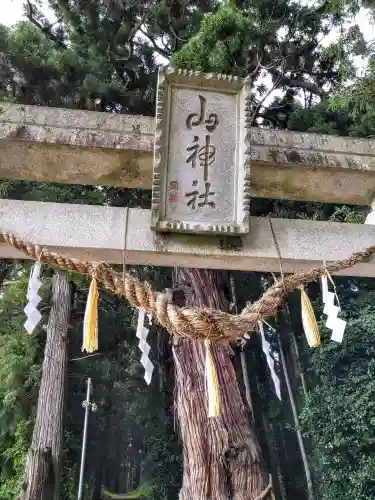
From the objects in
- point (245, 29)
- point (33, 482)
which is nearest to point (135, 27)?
point (245, 29)

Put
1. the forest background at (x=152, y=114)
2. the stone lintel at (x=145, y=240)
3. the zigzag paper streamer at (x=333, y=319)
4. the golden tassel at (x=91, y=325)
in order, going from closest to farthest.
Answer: the golden tassel at (x=91, y=325)
the zigzag paper streamer at (x=333, y=319)
the stone lintel at (x=145, y=240)
the forest background at (x=152, y=114)

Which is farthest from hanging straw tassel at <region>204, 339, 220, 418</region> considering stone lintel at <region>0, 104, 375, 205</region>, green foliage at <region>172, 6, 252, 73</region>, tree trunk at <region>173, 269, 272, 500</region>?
green foliage at <region>172, 6, 252, 73</region>

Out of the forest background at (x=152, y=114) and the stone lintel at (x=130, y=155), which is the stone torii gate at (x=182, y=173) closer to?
the stone lintel at (x=130, y=155)

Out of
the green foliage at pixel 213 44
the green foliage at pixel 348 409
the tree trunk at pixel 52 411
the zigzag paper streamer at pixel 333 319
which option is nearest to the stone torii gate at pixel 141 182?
the zigzag paper streamer at pixel 333 319

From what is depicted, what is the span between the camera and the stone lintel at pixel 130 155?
2139 mm

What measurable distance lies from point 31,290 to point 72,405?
849 centimetres

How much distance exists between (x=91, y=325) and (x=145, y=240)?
492 mm

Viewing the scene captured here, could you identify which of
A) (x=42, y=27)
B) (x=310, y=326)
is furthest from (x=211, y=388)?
(x=42, y=27)

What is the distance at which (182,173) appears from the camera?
2.14 meters

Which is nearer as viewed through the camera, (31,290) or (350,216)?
(31,290)

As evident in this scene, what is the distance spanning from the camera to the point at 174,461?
8.16 metres

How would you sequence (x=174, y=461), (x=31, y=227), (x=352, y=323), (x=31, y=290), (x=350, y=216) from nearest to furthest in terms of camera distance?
(x=31, y=290)
(x=31, y=227)
(x=350, y=216)
(x=352, y=323)
(x=174, y=461)

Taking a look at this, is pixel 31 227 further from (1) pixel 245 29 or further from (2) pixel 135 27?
(2) pixel 135 27

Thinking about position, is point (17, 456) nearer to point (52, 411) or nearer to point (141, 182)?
point (52, 411)
